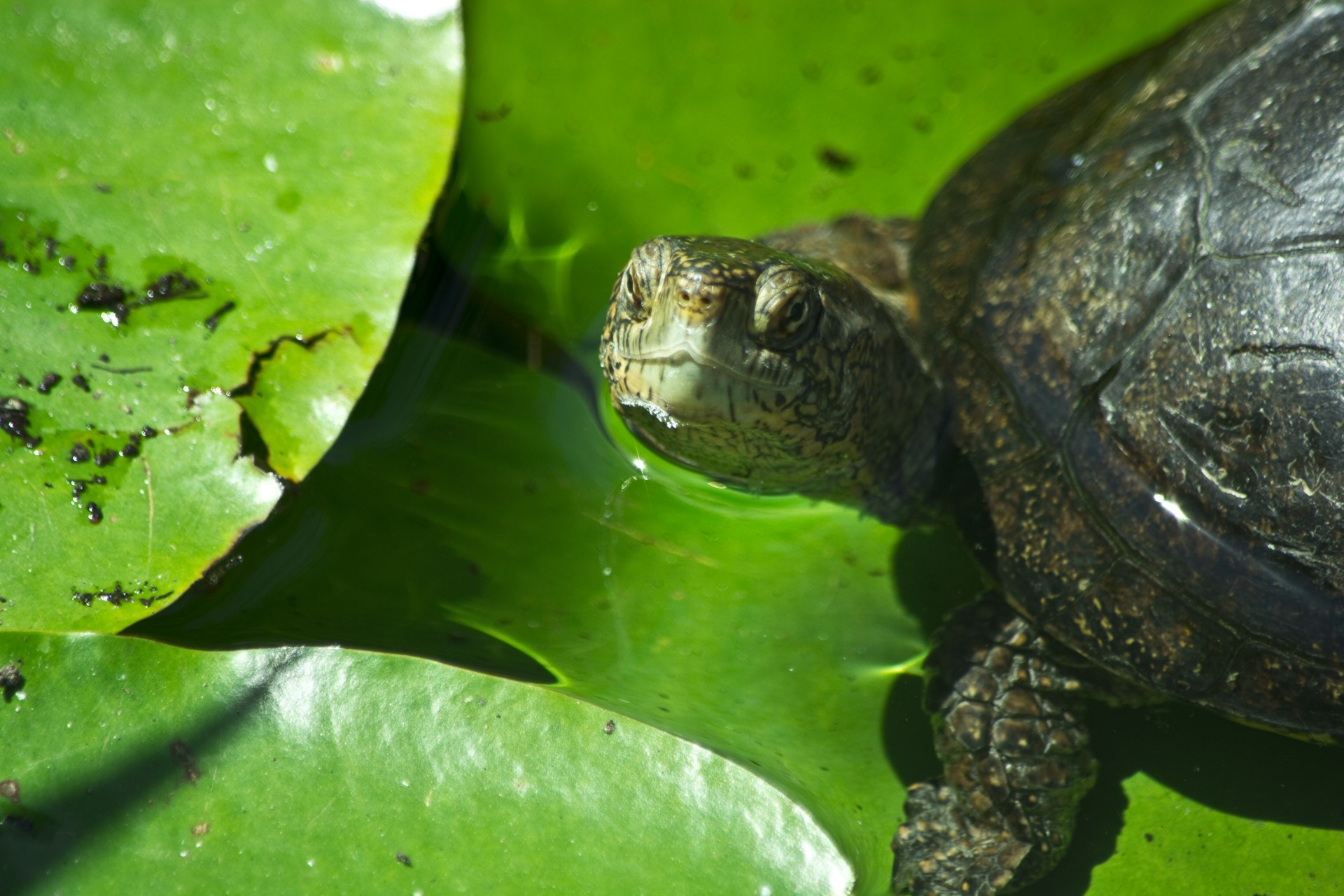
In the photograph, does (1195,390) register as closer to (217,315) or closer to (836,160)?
(836,160)

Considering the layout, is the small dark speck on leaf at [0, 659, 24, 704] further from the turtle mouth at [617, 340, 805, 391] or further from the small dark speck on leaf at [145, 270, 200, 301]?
the turtle mouth at [617, 340, 805, 391]

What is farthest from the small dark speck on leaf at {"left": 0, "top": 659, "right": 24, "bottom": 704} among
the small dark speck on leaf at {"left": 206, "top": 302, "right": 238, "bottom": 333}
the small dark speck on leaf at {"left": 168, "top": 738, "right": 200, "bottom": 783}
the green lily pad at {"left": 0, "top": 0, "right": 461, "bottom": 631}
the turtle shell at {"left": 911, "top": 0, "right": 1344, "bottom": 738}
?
the turtle shell at {"left": 911, "top": 0, "right": 1344, "bottom": 738}

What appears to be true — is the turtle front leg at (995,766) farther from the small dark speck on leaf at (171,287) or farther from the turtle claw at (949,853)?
the small dark speck on leaf at (171,287)

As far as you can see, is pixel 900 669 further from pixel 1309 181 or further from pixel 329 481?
pixel 329 481

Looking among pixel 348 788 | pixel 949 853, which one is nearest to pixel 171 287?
pixel 348 788

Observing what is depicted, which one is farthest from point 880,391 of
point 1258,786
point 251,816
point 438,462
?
point 251,816

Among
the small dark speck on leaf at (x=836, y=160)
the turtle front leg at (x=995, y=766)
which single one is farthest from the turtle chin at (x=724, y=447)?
the small dark speck on leaf at (x=836, y=160)

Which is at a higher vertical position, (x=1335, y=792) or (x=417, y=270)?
(x=417, y=270)
